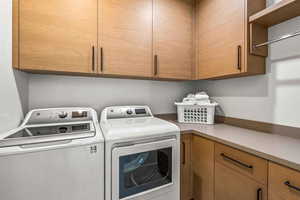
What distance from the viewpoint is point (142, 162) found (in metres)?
1.10

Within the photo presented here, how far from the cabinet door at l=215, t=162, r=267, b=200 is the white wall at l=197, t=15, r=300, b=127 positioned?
0.60 meters

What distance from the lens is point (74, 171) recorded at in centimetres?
82

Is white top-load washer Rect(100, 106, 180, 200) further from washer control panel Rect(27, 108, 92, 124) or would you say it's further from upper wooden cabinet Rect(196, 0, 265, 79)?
upper wooden cabinet Rect(196, 0, 265, 79)

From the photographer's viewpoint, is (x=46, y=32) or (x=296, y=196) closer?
(x=296, y=196)

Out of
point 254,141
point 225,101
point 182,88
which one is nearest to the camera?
point 254,141

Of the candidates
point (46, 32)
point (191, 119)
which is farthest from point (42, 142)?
point (191, 119)

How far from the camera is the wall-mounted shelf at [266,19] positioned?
96 cm

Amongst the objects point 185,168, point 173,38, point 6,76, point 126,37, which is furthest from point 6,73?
point 185,168

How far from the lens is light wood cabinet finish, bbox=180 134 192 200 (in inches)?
53.0

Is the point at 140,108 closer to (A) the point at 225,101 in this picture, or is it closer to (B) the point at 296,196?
(A) the point at 225,101

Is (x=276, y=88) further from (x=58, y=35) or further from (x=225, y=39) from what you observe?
(x=58, y=35)

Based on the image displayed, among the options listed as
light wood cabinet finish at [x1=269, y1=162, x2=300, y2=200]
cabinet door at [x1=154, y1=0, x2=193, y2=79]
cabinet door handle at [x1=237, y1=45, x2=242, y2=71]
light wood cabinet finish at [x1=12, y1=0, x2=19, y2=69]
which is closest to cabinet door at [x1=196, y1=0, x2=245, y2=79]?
cabinet door handle at [x1=237, y1=45, x2=242, y2=71]

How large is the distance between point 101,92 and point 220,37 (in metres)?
1.35

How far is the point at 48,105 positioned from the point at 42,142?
0.76 metres
